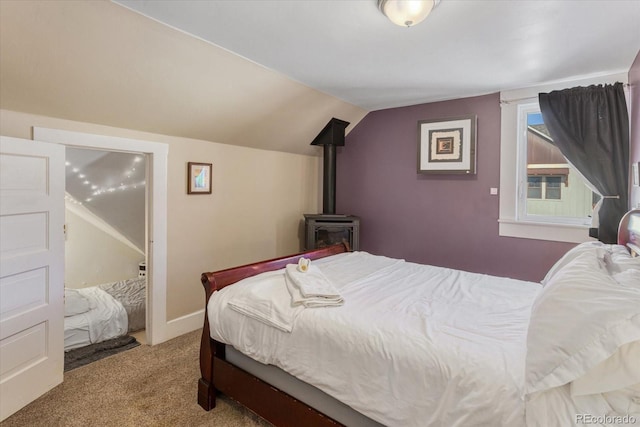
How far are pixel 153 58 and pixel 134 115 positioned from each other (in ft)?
1.86

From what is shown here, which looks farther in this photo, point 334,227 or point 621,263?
point 334,227

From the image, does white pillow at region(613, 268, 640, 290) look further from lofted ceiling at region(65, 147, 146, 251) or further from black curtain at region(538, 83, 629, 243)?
lofted ceiling at region(65, 147, 146, 251)

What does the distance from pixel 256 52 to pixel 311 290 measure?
1.83 metres

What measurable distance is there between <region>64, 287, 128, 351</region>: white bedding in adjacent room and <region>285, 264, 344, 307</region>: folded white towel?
2.16 meters

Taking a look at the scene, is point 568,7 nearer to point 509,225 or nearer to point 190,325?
point 509,225

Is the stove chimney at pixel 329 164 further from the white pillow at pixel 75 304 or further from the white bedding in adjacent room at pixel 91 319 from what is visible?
the white pillow at pixel 75 304

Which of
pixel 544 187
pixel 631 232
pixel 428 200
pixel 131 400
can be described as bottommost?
pixel 131 400

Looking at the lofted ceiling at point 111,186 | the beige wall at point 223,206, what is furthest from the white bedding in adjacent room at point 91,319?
the lofted ceiling at point 111,186

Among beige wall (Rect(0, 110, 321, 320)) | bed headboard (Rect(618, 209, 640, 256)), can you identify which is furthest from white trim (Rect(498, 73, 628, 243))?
beige wall (Rect(0, 110, 321, 320))

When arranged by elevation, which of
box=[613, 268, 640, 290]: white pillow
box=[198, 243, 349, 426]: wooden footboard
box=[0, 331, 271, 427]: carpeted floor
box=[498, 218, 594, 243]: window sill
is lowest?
box=[0, 331, 271, 427]: carpeted floor

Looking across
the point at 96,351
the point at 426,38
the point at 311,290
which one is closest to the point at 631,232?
the point at 426,38

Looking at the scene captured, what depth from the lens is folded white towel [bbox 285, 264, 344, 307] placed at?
5.65 feet

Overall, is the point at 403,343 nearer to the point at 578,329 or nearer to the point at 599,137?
the point at 578,329

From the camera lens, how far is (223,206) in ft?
11.4
